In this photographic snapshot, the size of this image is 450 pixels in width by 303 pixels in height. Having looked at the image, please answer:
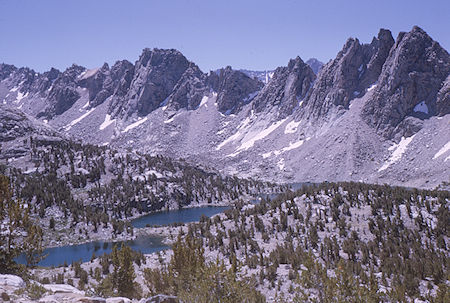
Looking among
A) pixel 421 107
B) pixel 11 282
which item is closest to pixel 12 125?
pixel 11 282

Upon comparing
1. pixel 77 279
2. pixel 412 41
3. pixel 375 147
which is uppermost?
pixel 412 41

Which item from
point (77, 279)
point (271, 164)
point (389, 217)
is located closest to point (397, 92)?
point (271, 164)

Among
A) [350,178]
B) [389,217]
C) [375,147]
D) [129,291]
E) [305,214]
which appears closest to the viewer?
[129,291]

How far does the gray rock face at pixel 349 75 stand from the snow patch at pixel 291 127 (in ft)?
16.8

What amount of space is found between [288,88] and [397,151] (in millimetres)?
55885

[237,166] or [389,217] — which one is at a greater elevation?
[237,166]

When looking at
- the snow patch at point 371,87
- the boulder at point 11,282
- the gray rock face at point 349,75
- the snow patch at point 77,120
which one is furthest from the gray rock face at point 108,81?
the boulder at point 11,282

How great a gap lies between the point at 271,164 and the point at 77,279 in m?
77.9

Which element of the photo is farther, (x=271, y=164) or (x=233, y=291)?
(x=271, y=164)

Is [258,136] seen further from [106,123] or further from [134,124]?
[106,123]

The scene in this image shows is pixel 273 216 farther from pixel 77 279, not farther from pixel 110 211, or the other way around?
pixel 110 211

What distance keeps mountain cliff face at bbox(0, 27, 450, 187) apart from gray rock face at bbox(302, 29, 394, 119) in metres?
0.34

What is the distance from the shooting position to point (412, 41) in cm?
8450

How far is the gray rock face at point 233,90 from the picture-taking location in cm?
14012
